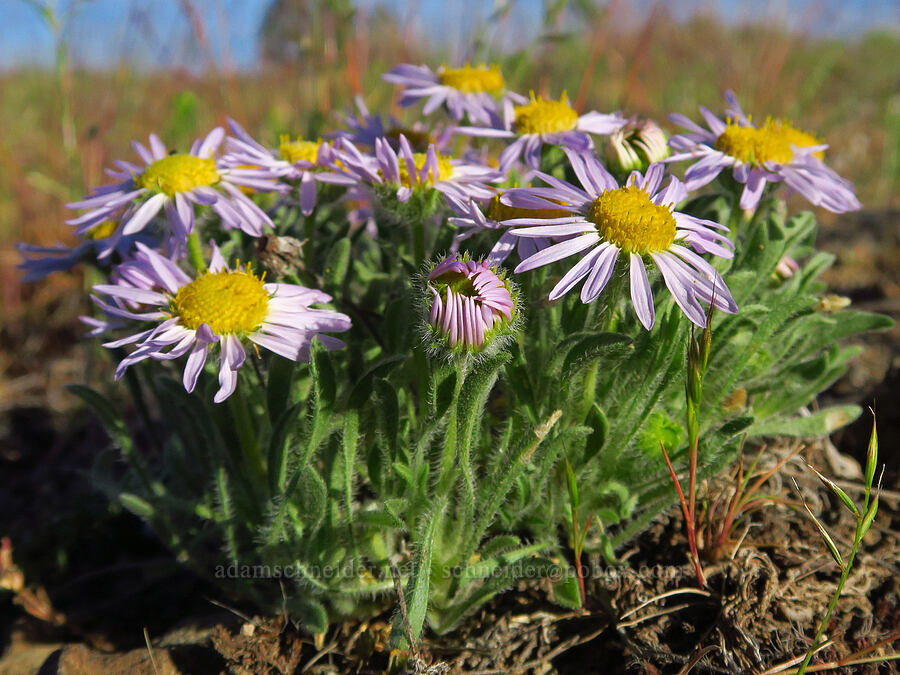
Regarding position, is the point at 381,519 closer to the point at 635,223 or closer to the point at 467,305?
the point at 467,305

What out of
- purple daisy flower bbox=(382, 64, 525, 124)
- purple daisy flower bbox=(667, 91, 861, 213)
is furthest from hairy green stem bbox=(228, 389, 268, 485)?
purple daisy flower bbox=(667, 91, 861, 213)

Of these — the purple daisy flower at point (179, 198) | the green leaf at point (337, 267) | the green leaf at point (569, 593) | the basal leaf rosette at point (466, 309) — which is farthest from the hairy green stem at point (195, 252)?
the green leaf at point (569, 593)

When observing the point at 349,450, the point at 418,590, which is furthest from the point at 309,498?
the point at 418,590

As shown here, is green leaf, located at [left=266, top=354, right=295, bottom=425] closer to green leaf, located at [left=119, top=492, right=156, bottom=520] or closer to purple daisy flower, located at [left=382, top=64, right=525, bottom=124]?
green leaf, located at [left=119, top=492, right=156, bottom=520]

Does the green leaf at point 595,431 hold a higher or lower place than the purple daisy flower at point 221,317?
lower

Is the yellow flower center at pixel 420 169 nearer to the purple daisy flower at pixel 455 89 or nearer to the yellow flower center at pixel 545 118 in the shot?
the yellow flower center at pixel 545 118

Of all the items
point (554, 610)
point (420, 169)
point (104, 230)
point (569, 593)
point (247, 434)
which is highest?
point (420, 169)
